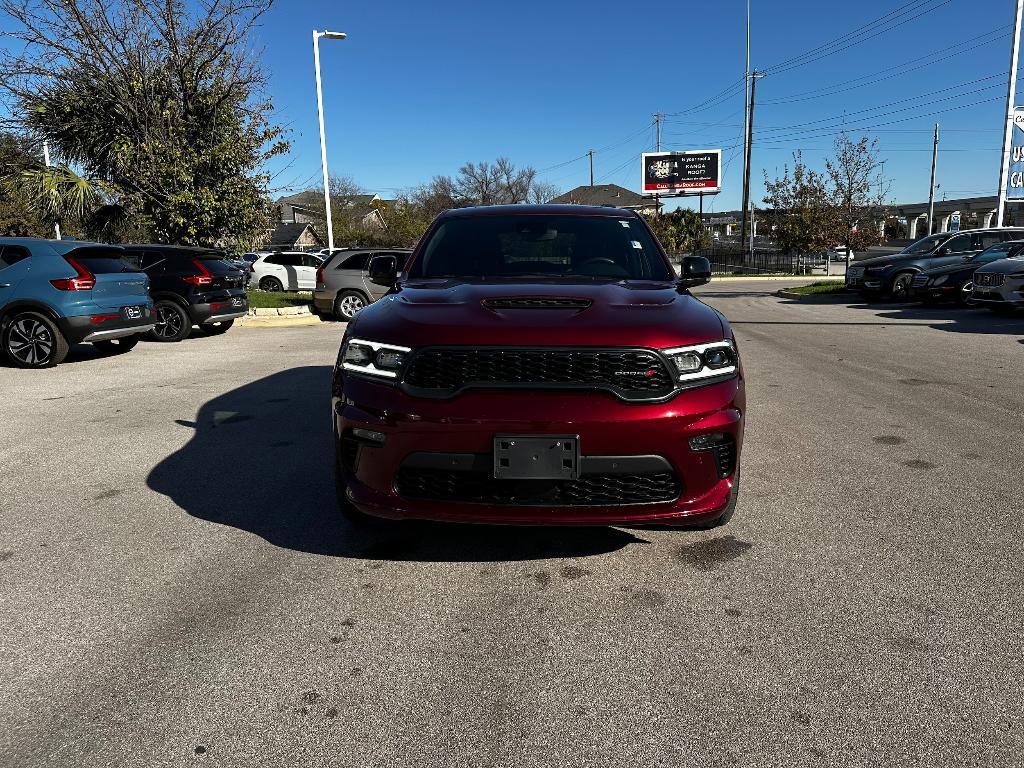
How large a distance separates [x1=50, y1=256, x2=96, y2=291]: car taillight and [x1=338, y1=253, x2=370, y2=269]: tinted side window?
6.36 m

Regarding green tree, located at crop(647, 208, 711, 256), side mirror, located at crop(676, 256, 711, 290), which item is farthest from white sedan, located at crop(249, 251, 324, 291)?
green tree, located at crop(647, 208, 711, 256)

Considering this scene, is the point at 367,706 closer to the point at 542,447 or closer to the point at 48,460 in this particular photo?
the point at 542,447

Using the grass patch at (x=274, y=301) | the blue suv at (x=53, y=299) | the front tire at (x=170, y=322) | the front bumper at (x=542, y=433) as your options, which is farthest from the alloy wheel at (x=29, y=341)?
the front bumper at (x=542, y=433)

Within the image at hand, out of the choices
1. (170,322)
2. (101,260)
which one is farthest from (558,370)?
(170,322)

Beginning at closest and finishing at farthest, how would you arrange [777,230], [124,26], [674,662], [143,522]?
[674,662] → [143,522] → [124,26] → [777,230]

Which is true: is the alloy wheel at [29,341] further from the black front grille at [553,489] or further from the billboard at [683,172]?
the billboard at [683,172]

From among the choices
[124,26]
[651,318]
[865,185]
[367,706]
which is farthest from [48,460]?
[865,185]

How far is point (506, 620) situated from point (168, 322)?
10.6 m

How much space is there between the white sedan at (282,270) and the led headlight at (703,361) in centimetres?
2254

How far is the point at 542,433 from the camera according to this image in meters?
2.78

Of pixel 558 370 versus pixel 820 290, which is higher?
pixel 558 370

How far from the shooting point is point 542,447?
2.78 meters

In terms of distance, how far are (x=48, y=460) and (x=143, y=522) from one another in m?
1.76

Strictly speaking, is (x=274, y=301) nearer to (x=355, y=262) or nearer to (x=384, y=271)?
(x=355, y=262)
